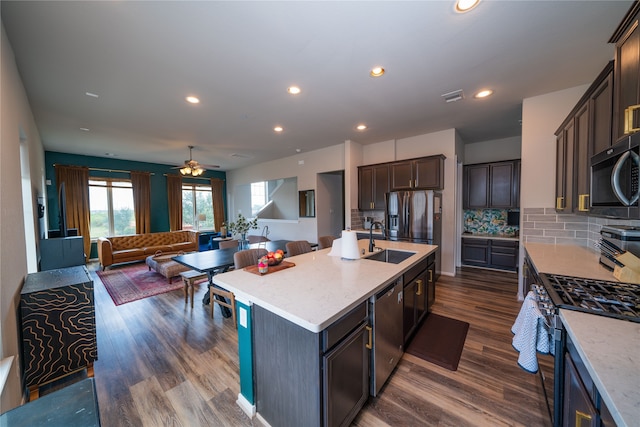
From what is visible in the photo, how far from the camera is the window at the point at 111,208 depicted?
6.18 m

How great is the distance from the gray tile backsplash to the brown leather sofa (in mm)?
7241

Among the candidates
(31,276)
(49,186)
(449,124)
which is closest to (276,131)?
(449,124)

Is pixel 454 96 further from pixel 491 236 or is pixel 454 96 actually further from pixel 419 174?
pixel 491 236

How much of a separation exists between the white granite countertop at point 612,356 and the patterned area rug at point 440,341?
4.20 ft

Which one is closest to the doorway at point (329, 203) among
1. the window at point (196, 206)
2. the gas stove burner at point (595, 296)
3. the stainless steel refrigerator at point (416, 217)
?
the stainless steel refrigerator at point (416, 217)

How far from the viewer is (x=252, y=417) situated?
5.18ft

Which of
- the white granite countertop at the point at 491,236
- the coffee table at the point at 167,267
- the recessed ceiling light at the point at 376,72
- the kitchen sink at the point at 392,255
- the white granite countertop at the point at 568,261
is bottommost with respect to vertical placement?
the coffee table at the point at 167,267

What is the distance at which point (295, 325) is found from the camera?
125 centimetres

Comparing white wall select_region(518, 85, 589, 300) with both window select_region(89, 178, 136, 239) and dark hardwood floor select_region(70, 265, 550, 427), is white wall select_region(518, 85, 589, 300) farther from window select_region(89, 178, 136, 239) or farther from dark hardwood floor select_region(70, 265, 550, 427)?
window select_region(89, 178, 136, 239)

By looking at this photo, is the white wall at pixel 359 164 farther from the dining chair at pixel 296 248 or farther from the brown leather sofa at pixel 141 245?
the brown leather sofa at pixel 141 245

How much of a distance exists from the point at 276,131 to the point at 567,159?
3.98 meters

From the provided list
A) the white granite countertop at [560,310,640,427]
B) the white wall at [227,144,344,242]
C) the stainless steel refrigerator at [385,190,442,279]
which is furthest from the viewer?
the white wall at [227,144,344,242]

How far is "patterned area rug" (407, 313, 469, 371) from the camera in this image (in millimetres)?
2137

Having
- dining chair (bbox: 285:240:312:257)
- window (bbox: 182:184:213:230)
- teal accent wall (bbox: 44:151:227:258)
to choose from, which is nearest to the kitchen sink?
dining chair (bbox: 285:240:312:257)
